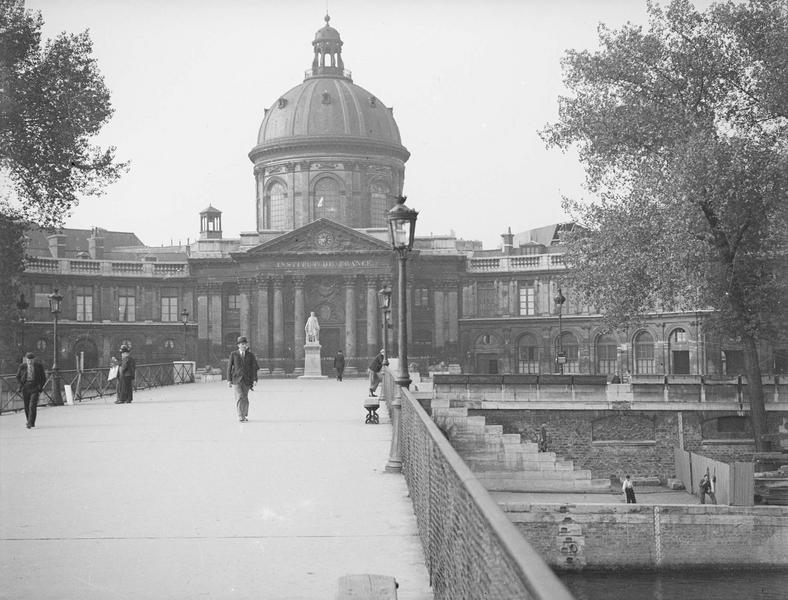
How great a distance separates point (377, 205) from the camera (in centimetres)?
7688

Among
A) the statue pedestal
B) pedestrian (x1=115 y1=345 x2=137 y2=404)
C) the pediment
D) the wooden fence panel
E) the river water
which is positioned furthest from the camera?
the pediment

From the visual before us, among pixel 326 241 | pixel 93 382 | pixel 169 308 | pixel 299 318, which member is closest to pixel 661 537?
pixel 93 382

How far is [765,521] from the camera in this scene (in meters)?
23.9

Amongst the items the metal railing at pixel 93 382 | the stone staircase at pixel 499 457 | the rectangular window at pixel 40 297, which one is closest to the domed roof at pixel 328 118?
the rectangular window at pixel 40 297

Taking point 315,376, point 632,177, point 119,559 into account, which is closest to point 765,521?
point 632,177

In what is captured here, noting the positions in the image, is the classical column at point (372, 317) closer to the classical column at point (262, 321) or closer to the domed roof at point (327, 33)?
the classical column at point (262, 321)

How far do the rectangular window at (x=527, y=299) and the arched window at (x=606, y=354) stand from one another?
18.3ft

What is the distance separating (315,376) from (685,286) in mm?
33662

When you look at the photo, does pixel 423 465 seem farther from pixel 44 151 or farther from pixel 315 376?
pixel 315 376

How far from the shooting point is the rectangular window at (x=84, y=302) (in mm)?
73562

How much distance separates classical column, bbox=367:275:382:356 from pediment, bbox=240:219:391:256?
2150 millimetres

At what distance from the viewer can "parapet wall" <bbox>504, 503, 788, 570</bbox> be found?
2364 cm

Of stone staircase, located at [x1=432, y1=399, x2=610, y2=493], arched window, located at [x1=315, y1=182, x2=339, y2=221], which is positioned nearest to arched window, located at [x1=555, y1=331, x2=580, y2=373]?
arched window, located at [x1=315, y1=182, x2=339, y2=221]

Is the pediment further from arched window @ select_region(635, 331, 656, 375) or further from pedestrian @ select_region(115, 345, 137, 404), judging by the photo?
pedestrian @ select_region(115, 345, 137, 404)
